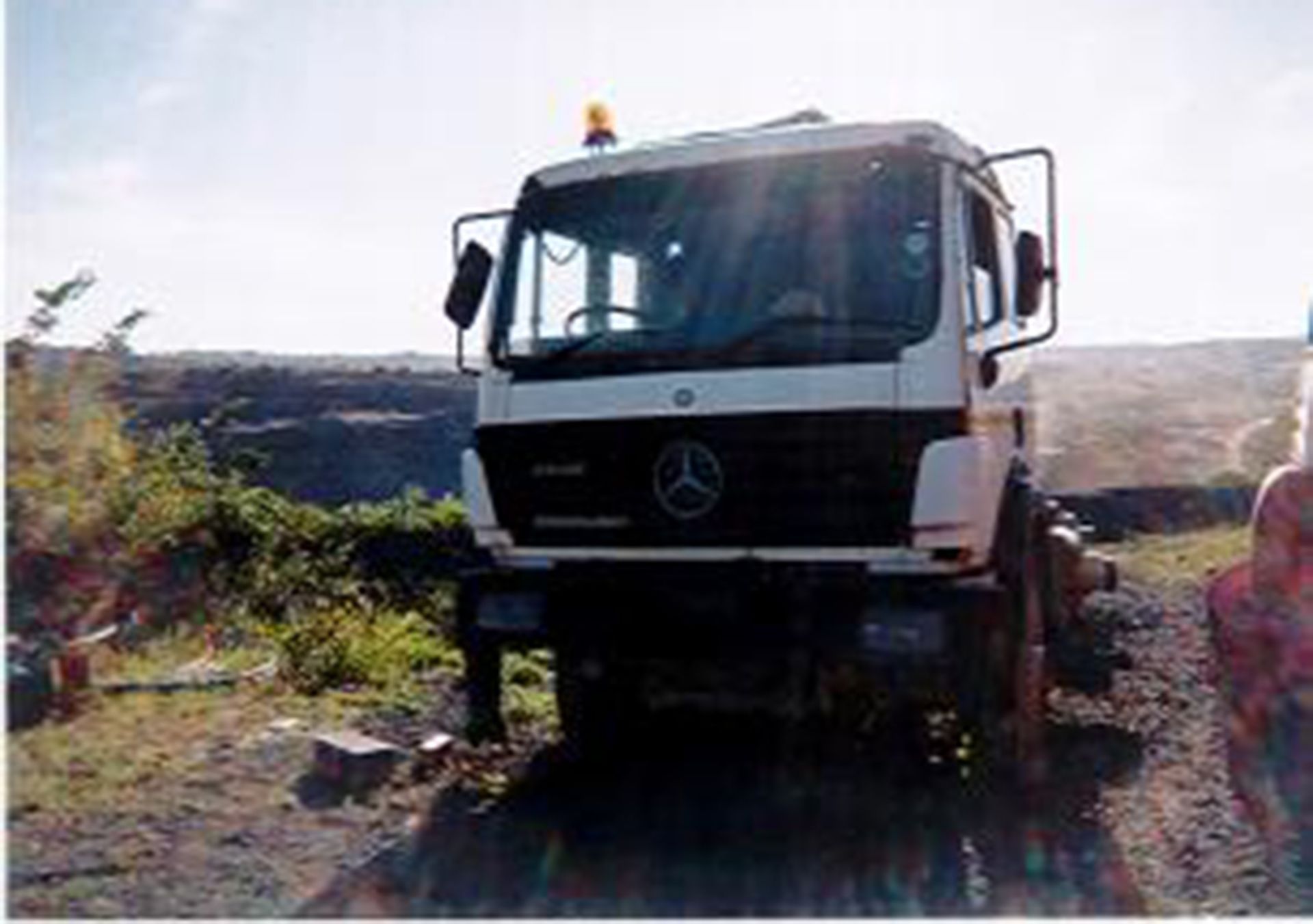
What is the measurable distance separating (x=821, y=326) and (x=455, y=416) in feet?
128

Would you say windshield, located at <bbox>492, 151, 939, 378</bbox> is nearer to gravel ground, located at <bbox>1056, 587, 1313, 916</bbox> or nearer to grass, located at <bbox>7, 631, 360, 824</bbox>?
gravel ground, located at <bbox>1056, 587, 1313, 916</bbox>

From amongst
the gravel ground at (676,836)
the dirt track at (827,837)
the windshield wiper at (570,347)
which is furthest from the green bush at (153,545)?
the windshield wiper at (570,347)

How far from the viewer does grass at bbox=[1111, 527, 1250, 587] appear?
1319 centimetres

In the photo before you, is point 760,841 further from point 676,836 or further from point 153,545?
point 153,545

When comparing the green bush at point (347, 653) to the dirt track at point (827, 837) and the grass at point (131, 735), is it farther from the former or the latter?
the dirt track at point (827, 837)

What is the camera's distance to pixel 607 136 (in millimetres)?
Result: 6516

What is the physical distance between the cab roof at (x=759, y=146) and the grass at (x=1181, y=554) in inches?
313

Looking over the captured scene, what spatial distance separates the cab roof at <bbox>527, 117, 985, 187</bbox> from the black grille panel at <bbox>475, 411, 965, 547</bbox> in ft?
3.60

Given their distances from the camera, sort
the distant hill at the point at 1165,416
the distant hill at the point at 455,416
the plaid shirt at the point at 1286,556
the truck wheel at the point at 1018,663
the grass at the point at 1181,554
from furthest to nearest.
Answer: the distant hill at the point at 455,416 → the distant hill at the point at 1165,416 → the grass at the point at 1181,554 → the truck wheel at the point at 1018,663 → the plaid shirt at the point at 1286,556

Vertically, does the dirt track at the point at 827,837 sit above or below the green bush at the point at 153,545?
below

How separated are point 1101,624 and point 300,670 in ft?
18.1

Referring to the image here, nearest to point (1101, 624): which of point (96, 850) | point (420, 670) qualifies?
point (420, 670)

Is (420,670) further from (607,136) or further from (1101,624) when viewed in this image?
(1101,624)

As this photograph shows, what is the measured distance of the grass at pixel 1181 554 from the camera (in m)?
13.2
